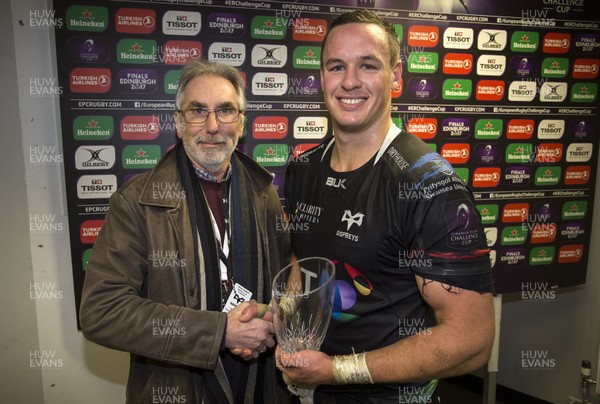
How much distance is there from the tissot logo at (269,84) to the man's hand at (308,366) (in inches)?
60.2

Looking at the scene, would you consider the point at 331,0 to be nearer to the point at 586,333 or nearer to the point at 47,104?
the point at 47,104

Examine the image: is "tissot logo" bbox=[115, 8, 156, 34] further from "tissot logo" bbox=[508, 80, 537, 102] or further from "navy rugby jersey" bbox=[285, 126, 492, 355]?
"tissot logo" bbox=[508, 80, 537, 102]

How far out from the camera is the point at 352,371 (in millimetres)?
1409

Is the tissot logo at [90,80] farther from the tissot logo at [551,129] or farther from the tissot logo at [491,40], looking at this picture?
the tissot logo at [551,129]

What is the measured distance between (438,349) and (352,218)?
0.51 metres

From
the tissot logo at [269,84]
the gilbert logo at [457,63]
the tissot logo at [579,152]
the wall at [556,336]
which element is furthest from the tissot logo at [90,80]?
the wall at [556,336]

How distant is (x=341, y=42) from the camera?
155cm

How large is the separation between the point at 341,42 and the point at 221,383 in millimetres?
1374

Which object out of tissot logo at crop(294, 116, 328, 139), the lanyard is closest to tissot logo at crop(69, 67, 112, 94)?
the lanyard

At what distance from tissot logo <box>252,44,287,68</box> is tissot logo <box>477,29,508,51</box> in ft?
4.21

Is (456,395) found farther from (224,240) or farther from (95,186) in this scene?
(95,186)

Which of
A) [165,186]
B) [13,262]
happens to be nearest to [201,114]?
[165,186]

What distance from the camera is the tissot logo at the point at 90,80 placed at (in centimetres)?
216

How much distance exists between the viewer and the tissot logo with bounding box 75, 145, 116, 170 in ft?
7.31
